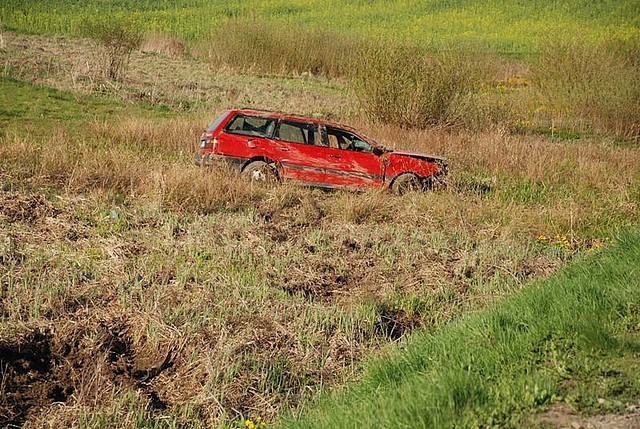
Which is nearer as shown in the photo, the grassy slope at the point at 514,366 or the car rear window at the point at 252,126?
the grassy slope at the point at 514,366

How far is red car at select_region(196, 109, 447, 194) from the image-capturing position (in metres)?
14.5

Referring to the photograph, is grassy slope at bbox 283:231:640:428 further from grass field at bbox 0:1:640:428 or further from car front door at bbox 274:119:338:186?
car front door at bbox 274:119:338:186

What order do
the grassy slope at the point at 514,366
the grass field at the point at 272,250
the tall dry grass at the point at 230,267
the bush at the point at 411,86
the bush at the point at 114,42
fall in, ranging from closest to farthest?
the grassy slope at the point at 514,366 → the grass field at the point at 272,250 → the tall dry grass at the point at 230,267 → the bush at the point at 411,86 → the bush at the point at 114,42

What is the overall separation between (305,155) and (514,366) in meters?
9.90

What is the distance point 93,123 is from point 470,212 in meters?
10.5

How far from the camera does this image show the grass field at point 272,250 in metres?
6.25

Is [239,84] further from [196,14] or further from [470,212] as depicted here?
[196,14]

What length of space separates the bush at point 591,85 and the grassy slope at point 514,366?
21.7m

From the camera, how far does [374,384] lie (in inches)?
225

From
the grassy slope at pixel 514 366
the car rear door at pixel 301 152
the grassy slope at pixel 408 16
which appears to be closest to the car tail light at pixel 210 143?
the car rear door at pixel 301 152

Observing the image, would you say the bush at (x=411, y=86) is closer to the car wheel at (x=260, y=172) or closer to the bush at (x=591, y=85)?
the bush at (x=591, y=85)

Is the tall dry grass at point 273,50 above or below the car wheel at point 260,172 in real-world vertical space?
above

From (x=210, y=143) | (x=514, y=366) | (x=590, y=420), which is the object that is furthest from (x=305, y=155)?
(x=590, y=420)

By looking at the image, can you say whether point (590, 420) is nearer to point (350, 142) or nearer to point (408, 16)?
point (350, 142)
